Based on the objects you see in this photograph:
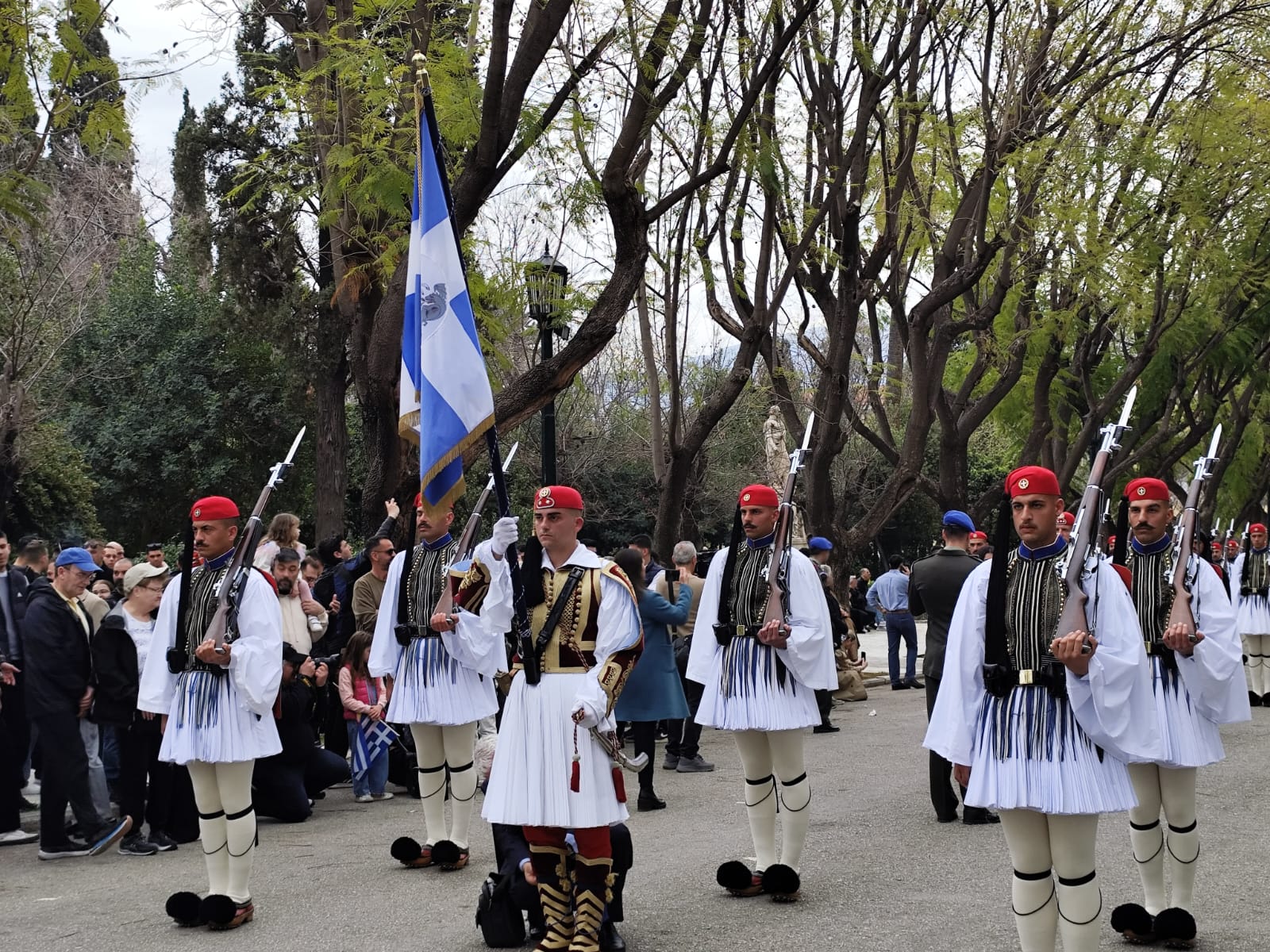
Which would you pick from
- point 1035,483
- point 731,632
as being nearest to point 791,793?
point 731,632

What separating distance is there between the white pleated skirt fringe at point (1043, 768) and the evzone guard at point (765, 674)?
6.98 feet

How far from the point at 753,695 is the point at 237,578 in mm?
2823

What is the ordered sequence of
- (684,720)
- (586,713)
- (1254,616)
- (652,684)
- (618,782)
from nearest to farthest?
1. (586,713)
2. (618,782)
3. (652,684)
4. (684,720)
5. (1254,616)

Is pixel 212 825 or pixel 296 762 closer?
pixel 212 825

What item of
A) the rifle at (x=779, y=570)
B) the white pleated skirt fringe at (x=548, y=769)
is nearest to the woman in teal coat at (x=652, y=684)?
the rifle at (x=779, y=570)

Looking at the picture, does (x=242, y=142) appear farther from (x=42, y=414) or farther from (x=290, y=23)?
(x=290, y=23)

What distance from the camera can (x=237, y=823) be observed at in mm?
7316

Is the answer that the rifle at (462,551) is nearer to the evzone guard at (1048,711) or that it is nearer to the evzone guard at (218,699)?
the evzone guard at (218,699)

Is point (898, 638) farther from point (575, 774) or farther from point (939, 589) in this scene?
point (575, 774)

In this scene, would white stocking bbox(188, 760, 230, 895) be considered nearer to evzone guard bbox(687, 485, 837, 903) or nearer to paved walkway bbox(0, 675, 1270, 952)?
paved walkway bbox(0, 675, 1270, 952)

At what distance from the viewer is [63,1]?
1128cm

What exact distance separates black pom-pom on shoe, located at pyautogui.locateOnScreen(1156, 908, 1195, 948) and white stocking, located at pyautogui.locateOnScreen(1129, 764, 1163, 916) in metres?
0.25

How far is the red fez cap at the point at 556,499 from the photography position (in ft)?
21.9

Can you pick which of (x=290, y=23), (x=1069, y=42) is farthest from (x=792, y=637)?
(x=1069, y=42)
